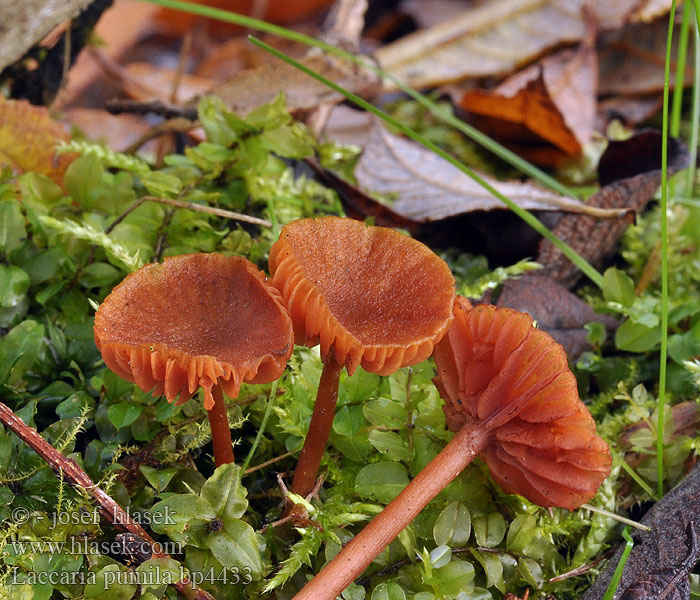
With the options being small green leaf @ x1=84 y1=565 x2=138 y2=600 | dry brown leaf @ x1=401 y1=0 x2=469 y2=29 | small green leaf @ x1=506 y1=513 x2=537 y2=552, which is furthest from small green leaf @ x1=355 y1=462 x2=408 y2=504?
dry brown leaf @ x1=401 y1=0 x2=469 y2=29

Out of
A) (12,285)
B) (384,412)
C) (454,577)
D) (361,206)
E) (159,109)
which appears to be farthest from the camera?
(159,109)

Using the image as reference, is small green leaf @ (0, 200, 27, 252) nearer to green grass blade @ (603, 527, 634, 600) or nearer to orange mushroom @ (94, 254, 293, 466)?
orange mushroom @ (94, 254, 293, 466)

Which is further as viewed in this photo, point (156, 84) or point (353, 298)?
point (156, 84)

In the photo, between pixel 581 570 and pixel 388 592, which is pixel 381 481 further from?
pixel 581 570

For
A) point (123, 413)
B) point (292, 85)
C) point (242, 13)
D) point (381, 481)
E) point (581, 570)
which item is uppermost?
point (242, 13)

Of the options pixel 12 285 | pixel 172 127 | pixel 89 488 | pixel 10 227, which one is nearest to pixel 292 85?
pixel 172 127

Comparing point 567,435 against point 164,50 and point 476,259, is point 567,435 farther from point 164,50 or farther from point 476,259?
point 164,50

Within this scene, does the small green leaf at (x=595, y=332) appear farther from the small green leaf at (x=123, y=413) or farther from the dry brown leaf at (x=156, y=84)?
the dry brown leaf at (x=156, y=84)
